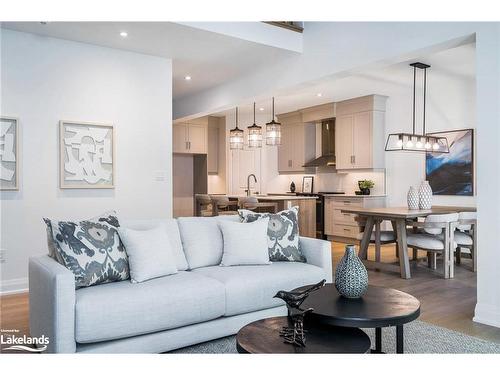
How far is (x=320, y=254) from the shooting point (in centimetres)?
329

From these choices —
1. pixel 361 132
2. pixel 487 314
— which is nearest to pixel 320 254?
pixel 487 314

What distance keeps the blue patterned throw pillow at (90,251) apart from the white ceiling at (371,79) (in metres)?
3.26

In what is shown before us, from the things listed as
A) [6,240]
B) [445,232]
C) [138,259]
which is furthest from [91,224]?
[445,232]

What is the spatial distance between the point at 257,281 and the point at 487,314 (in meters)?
1.86

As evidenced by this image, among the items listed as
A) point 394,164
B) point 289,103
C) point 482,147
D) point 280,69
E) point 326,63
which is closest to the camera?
point 482,147

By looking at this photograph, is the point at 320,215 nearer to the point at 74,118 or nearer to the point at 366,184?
the point at 366,184

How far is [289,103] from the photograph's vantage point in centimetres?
801

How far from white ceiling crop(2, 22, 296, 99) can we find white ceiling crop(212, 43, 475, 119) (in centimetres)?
69

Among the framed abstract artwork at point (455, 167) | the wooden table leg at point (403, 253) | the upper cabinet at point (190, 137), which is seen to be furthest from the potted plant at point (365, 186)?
the upper cabinet at point (190, 137)

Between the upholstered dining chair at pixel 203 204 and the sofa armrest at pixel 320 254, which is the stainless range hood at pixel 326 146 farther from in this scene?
the sofa armrest at pixel 320 254

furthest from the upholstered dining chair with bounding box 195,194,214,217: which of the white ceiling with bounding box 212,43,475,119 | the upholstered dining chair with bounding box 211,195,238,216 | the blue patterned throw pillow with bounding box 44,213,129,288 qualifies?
the blue patterned throw pillow with bounding box 44,213,129,288

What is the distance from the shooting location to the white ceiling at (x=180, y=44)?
4145 mm
